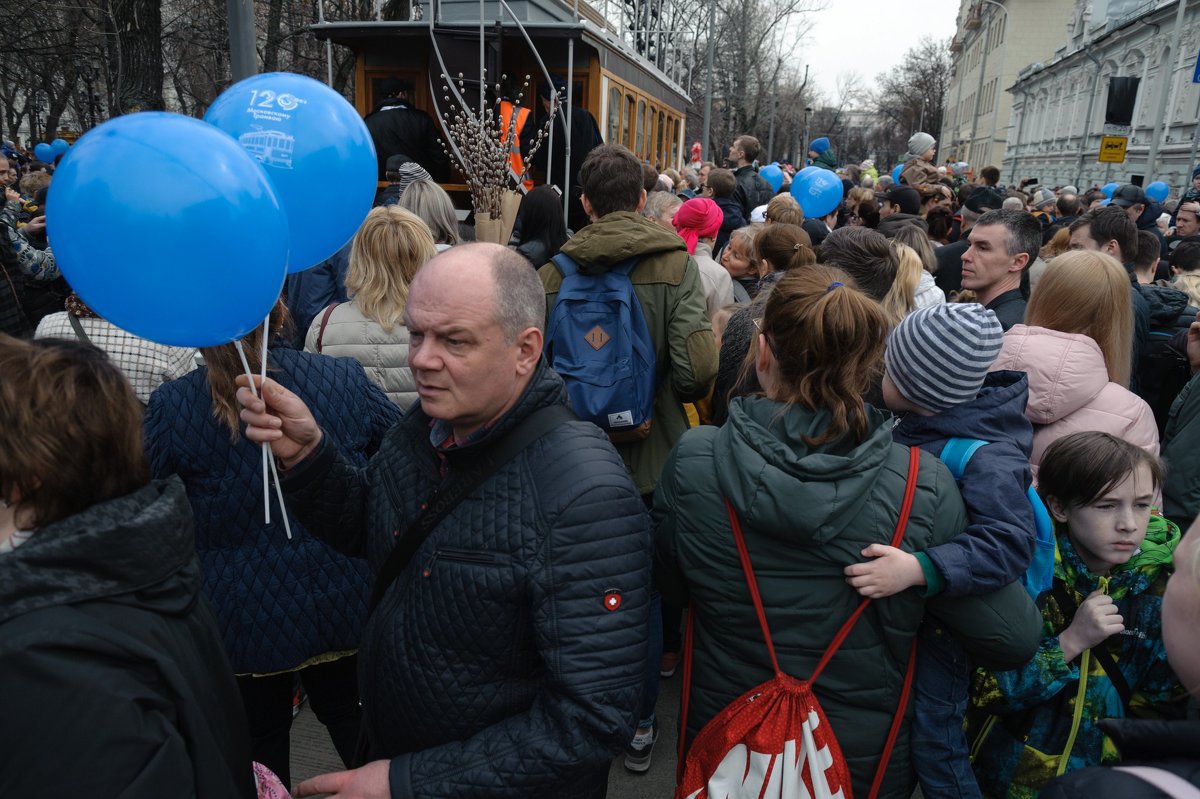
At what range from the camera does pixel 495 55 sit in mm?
7895

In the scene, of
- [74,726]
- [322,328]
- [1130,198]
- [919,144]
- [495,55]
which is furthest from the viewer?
[919,144]

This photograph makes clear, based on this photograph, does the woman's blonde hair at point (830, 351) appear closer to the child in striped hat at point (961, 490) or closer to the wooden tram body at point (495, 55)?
the child in striped hat at point (961, 490)

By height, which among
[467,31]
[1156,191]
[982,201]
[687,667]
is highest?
[467,31]

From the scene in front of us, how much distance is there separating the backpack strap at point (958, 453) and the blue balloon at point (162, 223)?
172 cm

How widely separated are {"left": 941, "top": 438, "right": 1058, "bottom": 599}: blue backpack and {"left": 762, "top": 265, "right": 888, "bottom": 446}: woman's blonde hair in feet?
1.09

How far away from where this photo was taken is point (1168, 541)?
2451 millimetres

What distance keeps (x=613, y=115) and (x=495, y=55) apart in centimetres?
168

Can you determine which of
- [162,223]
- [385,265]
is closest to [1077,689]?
[162,223]

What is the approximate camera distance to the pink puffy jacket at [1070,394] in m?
2.88

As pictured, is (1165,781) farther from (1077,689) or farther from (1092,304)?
(1092,304)

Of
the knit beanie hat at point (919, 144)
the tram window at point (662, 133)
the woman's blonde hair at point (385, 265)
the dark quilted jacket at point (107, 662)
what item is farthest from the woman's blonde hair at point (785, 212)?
the knit beanie hat at point (919, 144)

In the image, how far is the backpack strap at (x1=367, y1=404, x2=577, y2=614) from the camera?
1.77 m

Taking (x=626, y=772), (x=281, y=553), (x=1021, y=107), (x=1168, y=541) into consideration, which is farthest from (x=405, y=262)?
(x=1021, y=107)

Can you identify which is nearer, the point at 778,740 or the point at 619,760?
the point at 778,740
